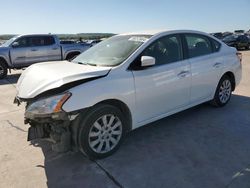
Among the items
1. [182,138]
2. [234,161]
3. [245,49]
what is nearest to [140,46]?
[182,138]

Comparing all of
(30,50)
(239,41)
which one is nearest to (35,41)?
(30,50)

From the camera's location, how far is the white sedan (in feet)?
11.2

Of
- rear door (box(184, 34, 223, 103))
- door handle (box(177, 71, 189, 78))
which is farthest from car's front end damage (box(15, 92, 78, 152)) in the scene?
rear door (box(184, 34, 223, 103))

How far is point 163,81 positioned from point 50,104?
1.82 m

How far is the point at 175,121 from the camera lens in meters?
5.16

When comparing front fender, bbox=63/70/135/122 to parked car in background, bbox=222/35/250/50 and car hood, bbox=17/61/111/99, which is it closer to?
car hood, bbox=17/61/111/99

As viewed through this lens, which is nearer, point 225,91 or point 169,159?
point 169,159

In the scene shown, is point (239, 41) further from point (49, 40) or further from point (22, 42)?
point (22, 42)

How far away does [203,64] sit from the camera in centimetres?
510

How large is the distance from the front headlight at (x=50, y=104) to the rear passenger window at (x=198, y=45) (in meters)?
2.59

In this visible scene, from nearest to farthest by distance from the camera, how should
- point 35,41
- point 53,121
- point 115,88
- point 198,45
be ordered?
point 53,121 → point 115,88 → point 198,45 → point 35,41

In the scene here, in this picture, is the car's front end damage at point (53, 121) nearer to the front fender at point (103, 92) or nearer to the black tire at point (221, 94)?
the front fender at point (103, 92)

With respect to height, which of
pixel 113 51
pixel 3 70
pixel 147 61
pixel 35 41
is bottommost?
pixel 3 70

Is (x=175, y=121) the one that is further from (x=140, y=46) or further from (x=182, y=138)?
(x=140, y=46)
